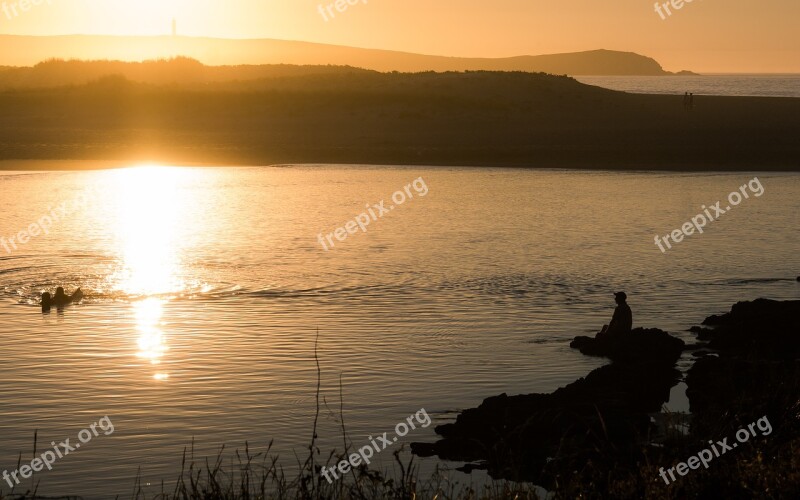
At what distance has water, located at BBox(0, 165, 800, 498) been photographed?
50.5 ft

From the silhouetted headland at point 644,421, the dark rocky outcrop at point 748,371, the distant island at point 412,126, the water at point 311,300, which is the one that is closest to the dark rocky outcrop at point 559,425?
the silhouetted headland at point 644,421

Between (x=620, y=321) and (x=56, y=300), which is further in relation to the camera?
(x=56, y=300)

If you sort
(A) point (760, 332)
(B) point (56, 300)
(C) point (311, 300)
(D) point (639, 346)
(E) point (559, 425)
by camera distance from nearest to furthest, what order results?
1. (E) point (559, 425)
2. (D) point (639, 346)
3. (A) point (760, 332)
4. (B) point (56, 300)
5. (C) point (311, 300)

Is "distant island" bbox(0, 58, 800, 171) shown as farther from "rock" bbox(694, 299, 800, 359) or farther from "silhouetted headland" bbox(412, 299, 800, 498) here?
"silhouetted headland" bbox(412, 299, 800, 498)

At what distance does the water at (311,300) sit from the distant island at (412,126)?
12.9 meters

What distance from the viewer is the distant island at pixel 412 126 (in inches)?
2372

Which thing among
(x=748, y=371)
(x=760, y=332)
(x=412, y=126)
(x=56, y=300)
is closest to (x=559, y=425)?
(x=748, y=371)

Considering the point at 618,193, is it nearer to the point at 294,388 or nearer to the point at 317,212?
the point at 317,212

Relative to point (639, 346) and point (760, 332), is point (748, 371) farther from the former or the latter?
point (760, 332)

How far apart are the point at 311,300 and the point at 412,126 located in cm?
4731

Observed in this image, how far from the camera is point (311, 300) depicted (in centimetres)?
2420

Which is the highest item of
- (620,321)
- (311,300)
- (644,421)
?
(311,300)

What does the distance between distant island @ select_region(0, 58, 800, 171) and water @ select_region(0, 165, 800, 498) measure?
1290cm

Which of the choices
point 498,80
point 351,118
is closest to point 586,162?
point 351,118
